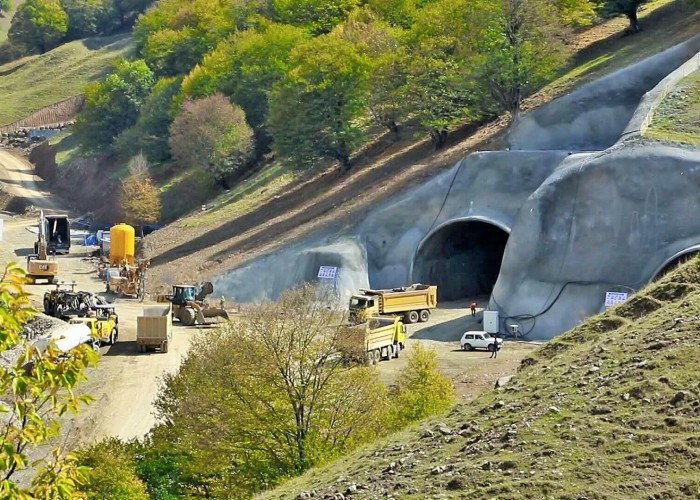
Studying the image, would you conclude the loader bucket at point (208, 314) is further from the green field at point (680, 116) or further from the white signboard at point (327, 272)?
the green field at point (680, 116)

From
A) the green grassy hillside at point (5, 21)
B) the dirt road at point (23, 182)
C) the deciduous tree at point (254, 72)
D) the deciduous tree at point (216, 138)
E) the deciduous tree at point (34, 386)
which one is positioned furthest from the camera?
the green grassy hillside at point (5, 21)

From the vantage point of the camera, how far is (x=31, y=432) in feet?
36.2

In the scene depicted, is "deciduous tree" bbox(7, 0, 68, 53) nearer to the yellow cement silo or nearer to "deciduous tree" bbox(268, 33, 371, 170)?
the yellow cement silo

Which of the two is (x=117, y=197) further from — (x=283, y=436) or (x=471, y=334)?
(x=283, y=436)

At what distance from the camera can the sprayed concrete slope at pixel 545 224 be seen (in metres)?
45.7

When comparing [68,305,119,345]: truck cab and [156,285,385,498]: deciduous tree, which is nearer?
[156,285,385,498]: deciduous tree

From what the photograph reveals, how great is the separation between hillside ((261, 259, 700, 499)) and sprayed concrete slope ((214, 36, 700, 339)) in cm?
2216

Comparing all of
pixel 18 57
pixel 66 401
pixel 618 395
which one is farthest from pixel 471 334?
pixel 18 57

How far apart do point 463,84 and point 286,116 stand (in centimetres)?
1170

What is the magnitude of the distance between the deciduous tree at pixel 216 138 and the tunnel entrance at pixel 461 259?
26966 millimetres

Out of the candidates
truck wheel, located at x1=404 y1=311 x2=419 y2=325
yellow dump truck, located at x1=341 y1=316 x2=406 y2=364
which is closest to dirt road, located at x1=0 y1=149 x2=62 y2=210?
truck wheel, located at x1=404 y1=311 x2=419 y2=325

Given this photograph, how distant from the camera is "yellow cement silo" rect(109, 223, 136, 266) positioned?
6750 cm

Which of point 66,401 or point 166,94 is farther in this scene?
point 166,94

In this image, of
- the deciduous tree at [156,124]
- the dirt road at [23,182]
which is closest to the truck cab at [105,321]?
the deciduous tree at [156,124]
